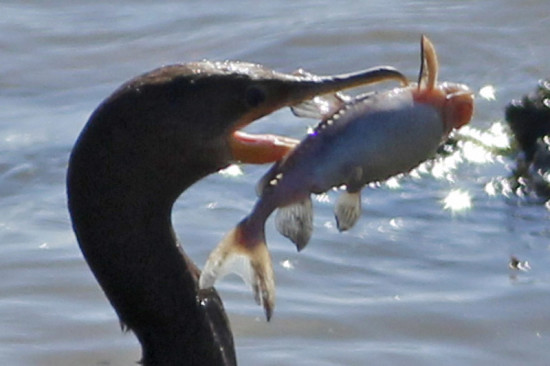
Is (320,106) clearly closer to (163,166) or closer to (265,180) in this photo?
(265,180)

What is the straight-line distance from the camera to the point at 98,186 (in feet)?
14.5

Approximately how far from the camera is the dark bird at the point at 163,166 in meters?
4.41

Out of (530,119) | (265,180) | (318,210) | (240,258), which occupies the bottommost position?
(318,210)

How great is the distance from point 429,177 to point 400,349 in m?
1.96

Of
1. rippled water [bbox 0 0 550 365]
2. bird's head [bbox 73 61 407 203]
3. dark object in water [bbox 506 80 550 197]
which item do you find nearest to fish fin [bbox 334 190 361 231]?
bird's head [bbox 73 61 407 203]

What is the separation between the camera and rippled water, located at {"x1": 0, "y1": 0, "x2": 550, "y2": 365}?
6328 mm

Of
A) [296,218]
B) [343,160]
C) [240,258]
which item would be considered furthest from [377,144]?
[240,258]

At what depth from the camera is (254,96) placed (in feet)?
14.9

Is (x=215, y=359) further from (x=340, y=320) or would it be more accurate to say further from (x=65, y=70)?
(x=65, y=70)

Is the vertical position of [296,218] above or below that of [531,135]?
above

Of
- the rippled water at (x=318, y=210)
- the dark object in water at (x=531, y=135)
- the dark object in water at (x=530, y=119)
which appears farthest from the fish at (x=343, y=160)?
the dark object in water at (x=530, y=119)

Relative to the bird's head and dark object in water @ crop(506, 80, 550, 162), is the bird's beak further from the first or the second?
dark object in water @ crop(506, 80, 550, 162)

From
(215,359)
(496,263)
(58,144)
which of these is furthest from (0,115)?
(215,359)

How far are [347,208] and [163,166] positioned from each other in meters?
0.48
